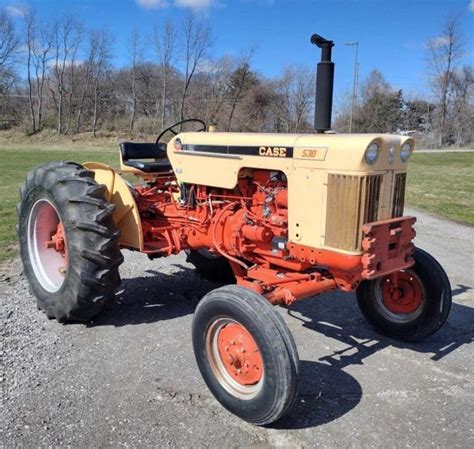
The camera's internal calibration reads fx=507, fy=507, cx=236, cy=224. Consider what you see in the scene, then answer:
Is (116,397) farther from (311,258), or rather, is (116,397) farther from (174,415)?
(311,258)

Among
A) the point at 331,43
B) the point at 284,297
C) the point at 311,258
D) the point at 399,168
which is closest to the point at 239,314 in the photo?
the point at 284,297

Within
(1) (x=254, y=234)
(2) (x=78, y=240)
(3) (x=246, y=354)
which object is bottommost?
(3) (x=246, y=354)

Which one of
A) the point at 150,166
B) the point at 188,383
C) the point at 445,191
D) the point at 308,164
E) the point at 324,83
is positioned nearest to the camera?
the point at 308,164

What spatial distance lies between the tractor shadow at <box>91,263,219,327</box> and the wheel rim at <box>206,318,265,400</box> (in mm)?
1369

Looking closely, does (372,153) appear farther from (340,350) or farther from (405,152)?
(340,350)

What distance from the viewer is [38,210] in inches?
182

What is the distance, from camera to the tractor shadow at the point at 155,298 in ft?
14.7

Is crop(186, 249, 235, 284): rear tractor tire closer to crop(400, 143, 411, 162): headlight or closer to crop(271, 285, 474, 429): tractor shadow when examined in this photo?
crop(271, 285, 474, 429): tractor shadow

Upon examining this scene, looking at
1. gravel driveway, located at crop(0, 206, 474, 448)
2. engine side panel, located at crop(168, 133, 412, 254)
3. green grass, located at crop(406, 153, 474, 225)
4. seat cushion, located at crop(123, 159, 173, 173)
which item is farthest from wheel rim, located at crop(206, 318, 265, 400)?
green grass, located at crop(406, 153, 474, 225)

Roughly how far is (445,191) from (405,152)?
11.7 metres

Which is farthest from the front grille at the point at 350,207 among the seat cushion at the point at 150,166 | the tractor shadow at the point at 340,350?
the seat cushion at the point at 150,166

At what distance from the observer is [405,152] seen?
134 inches

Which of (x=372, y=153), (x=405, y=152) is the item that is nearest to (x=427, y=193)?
(x=405, y=152)

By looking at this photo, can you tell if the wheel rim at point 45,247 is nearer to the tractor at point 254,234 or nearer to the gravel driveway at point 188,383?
the tractor at point 254,234
